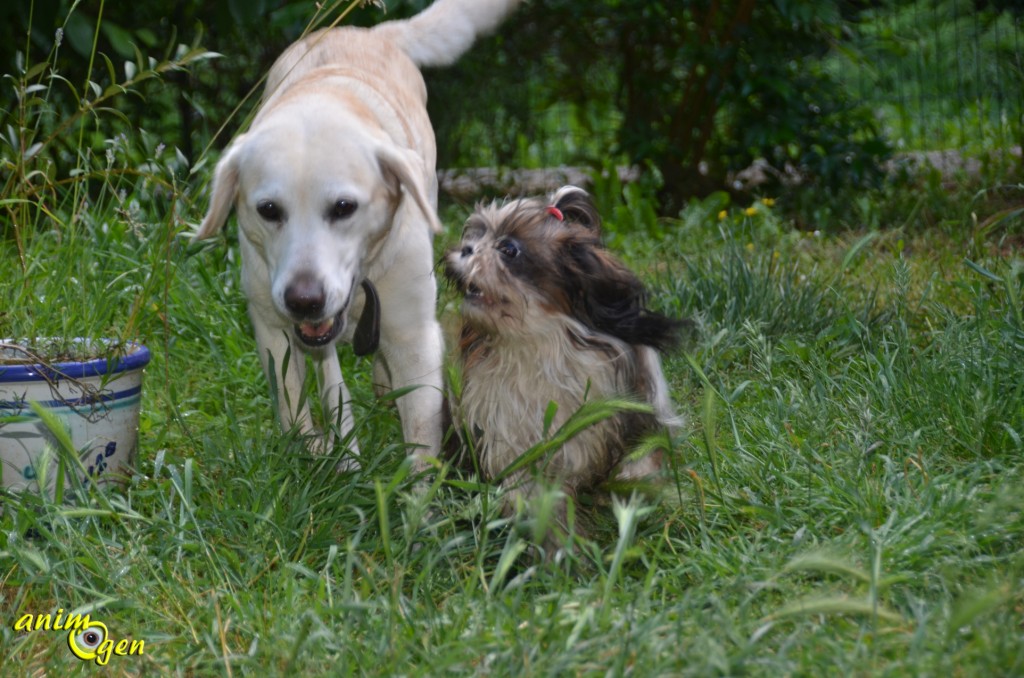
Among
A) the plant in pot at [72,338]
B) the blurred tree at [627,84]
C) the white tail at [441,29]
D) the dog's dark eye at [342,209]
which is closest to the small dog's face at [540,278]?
the dog's dark eye at [342,209]

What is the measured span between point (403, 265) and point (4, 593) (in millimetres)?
1305

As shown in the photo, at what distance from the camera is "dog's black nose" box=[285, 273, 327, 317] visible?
2785 mm

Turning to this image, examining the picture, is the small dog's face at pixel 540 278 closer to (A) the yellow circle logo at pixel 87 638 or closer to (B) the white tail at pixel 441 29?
(A) the yellow circle logo at pixel 87 638

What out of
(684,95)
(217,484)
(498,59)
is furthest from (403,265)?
(498,59)

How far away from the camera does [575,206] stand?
Result: 301cm

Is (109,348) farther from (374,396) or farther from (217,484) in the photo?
(374,396)

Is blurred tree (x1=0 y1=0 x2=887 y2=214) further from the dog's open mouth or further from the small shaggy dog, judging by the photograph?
the small shaggy dog

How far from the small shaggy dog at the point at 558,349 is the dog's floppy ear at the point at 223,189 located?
683 mm

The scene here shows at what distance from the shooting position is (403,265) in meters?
3.21

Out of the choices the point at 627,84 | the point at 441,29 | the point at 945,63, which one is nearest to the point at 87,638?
the point at 441,29

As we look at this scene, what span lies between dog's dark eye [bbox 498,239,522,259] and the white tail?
6.33 feet

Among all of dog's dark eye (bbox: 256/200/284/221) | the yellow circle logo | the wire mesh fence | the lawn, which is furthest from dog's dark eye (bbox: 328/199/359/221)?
the wire mesh fence

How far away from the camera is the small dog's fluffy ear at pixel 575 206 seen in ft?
9.87

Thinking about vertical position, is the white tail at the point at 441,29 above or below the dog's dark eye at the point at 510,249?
below
